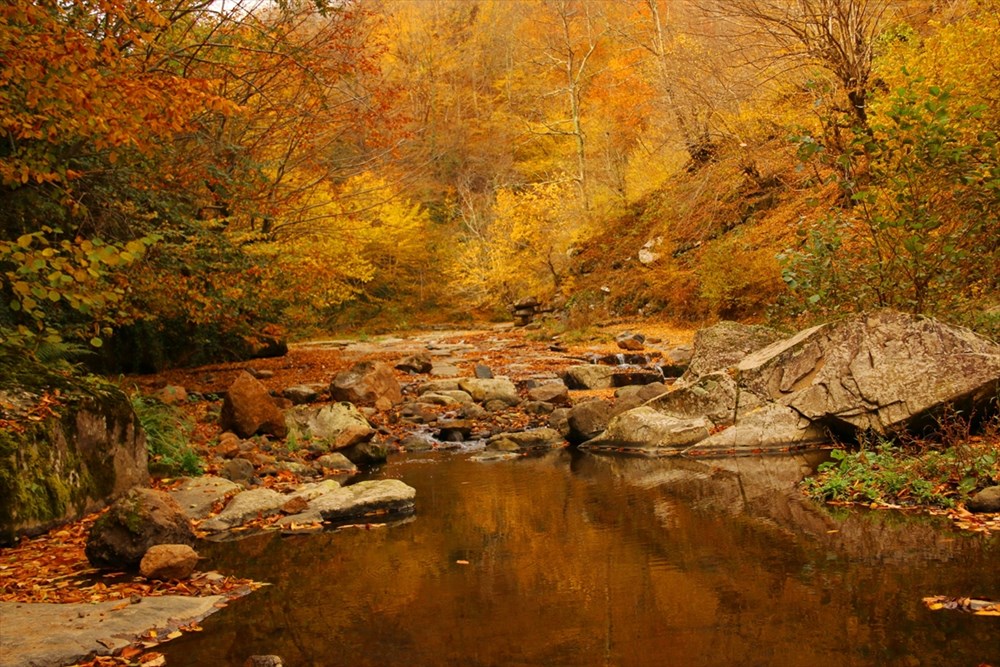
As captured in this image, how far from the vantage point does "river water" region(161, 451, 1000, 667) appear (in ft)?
13.5

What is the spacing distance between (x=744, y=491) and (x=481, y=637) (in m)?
3.90

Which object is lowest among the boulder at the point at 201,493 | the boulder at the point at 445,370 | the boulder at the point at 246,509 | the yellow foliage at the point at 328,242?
the boulder at the point at 246,509

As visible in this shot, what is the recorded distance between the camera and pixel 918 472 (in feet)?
22.1

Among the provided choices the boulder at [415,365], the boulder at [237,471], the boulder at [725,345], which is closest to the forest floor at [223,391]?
the boulder at [237,471]

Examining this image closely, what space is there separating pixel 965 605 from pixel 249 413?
8.71 metres

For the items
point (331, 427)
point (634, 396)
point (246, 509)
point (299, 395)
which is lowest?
point (246, 509)

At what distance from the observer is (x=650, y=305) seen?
2542 cm

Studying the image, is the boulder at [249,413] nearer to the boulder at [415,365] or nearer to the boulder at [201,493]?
the boulder at [201,493]

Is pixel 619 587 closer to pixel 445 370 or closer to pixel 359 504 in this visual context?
pixel 359 504

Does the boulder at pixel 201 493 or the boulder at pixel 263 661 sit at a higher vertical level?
the boulder at pixel 201 493

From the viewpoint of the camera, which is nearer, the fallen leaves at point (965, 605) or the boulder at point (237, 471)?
the fallen leaves at point (965, 605)

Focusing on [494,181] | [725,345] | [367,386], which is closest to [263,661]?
[725,345]

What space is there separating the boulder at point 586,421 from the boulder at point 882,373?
2347 millimetres

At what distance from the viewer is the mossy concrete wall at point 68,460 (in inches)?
240
